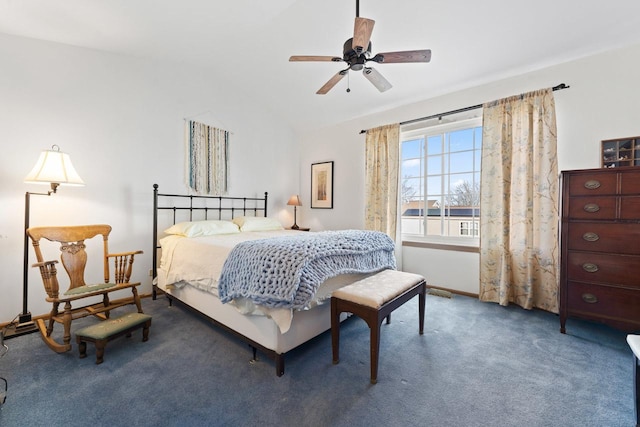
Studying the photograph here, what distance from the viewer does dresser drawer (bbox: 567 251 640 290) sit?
2023mm

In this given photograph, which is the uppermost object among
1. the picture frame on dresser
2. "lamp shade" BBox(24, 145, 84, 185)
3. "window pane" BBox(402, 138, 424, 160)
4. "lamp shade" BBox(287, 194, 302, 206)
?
"window pane" BBox(402, 138, 424, 160)

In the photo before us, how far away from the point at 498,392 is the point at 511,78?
3266 mm

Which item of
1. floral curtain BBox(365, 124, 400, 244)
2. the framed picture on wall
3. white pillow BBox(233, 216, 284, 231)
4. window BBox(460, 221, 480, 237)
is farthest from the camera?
the framed picture on wall

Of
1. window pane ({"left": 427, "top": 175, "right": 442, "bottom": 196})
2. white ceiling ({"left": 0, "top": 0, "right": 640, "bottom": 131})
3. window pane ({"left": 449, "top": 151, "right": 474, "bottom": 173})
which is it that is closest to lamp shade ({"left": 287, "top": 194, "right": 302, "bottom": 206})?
white ceiling ({"left": 0, "top": 0, "right": 640, "bottom": 131})

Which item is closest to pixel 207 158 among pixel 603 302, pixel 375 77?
pixel 375 77

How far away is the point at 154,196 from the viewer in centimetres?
325

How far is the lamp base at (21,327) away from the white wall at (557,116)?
3.76 m

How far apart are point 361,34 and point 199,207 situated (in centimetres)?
310

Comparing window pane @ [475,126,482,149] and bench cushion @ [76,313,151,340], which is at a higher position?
window pane @ [475,126,482,149]

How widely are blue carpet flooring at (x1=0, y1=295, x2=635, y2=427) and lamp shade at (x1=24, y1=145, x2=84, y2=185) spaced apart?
1.37 metres

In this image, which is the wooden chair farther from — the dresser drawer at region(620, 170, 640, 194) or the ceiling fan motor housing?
the dresser drawer at region(620, 170, 640, 194)

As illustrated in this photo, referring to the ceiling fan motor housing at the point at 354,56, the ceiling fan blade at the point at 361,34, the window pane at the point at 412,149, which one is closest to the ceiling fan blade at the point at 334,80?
the ceiling fan motor housing at the point at 354,56

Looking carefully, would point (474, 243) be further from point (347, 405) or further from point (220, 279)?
point (220, 279)

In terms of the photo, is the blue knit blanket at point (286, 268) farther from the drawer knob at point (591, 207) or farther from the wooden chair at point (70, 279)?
the drawer knob at point (591, 207)
